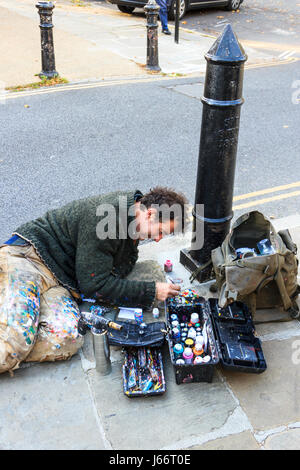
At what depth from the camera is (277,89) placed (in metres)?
8.18

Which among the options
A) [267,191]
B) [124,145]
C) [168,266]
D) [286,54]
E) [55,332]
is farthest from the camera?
[286,54]

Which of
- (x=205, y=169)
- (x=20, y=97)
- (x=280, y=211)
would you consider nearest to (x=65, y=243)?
(x=205, y=169)

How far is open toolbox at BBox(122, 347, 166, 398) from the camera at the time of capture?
267cm

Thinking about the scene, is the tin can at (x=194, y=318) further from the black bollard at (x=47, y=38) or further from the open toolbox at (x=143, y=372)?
the black bollard at (x=47, y=38)

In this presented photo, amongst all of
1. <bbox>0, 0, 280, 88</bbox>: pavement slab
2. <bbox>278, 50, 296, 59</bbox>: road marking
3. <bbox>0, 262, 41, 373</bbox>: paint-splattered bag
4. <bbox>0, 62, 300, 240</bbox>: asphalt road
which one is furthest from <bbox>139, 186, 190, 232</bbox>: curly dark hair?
<bbox>278, 50, 296, 59</bbox>: road marking

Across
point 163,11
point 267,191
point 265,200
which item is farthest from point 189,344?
point 163,11

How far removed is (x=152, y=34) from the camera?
873 centimetres

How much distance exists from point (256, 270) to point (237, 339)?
44 centimetres

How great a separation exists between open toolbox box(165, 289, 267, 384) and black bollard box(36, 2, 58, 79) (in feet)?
20.3

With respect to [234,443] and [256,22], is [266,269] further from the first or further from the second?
[256,22]

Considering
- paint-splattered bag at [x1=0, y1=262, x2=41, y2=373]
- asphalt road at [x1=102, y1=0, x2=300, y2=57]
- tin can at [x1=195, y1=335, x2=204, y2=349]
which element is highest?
asphalt road at [x1=102, y1=0, x2=300, y2=57]

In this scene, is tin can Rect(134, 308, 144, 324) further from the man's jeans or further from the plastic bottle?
the man's jeans
